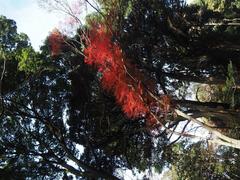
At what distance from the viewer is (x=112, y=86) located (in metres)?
13.7

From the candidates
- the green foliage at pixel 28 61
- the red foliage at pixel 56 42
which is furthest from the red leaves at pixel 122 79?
the red foliage at pixel 56 42

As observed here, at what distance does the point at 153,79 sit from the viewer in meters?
14.2

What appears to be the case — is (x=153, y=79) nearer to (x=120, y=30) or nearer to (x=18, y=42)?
(x=120, y=30)

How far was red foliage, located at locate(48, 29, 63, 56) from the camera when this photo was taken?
607 inches

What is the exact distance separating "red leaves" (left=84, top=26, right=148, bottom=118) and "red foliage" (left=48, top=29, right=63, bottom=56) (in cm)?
166

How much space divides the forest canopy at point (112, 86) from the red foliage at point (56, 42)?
4cm

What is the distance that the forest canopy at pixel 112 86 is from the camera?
44.3ft

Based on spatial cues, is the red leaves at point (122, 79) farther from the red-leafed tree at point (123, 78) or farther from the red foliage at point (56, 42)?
the red foliage at point (56, 42)

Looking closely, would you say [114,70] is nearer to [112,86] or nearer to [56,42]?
[112,86]

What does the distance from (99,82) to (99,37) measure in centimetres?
245

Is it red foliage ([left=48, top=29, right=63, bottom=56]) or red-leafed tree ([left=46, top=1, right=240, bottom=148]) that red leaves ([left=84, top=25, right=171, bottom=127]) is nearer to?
red-leafed tree ([left=46, top=1, right=240, bottom=148])

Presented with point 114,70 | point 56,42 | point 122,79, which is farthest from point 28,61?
point 122,79

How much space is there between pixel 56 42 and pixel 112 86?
3.20 metres

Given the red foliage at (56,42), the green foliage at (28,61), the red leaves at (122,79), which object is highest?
the red foliage at (56,42)
